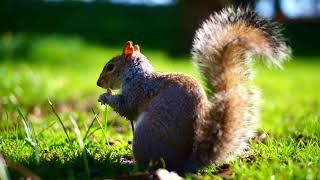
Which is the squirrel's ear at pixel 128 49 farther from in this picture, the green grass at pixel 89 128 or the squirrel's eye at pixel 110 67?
the green grass at pixel 89 128

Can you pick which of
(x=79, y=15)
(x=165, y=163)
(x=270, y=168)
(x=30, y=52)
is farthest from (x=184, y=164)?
(x=79, y=15)

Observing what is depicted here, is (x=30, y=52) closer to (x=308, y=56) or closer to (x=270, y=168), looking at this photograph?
(x=308, y=56)

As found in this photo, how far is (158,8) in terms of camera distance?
2027 centimetres

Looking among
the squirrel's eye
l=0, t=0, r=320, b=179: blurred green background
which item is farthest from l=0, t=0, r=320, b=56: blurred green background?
the squirrel's eye

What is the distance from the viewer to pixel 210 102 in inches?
119

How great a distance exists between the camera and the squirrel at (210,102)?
298 centimetres

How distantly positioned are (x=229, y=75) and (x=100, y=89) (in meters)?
5.37

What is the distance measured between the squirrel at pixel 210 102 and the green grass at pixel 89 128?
146 mm

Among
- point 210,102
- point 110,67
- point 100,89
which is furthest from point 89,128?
point 100,89

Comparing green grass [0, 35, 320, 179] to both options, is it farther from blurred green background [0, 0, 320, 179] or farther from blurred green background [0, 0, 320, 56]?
blurred green background [0, 0, 320, 56]

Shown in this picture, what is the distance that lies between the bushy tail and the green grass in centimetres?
19

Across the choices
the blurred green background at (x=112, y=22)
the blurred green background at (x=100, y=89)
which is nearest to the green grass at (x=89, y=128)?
the blurred green background at (x=100, y=89)

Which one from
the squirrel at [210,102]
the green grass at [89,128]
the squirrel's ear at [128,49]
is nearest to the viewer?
the squirrel at [210,102]

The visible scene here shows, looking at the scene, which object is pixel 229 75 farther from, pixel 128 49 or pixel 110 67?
pixel 110 67
